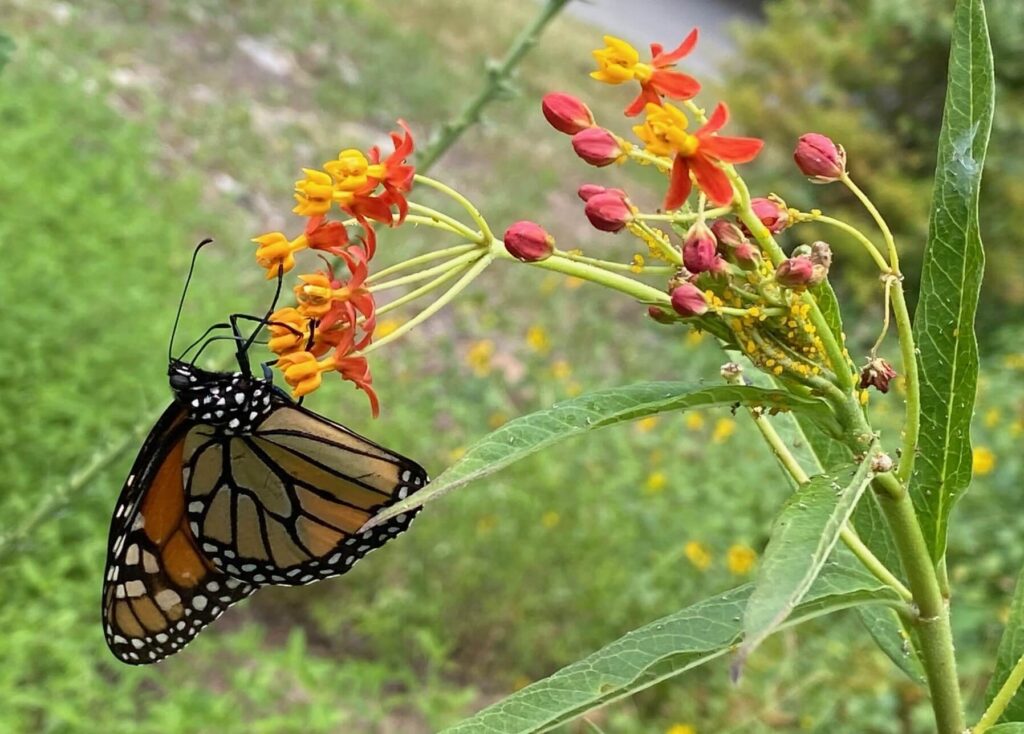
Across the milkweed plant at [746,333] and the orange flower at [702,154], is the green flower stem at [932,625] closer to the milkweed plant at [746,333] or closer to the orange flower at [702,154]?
the milkweed plant at [746,333]

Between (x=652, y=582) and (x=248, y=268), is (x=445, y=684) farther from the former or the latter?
(x=248, y=268)

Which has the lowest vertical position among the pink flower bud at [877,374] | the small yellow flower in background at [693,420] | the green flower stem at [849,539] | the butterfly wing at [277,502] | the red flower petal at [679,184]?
the small yellow flower in background at [693,420]

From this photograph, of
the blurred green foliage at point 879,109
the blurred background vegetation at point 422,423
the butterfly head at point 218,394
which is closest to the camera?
the butterfly head at point 218,394

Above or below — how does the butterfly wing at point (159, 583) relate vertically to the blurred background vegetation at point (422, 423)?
above

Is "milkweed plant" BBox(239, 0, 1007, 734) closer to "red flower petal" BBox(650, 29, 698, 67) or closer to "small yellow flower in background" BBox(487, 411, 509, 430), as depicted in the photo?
"red flower petal" BBox(650, 29, 698, 67)

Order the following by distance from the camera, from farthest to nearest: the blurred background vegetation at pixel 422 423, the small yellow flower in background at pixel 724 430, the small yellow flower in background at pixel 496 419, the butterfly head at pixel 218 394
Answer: the small yellow flower in background at pixel 496 419 → the small yellow flower in background at pixel 724 430 → the blurred background vegetation at pixel 422 423 → the butterfly head at pixel 218 394

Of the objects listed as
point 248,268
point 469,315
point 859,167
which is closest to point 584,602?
point 248,268

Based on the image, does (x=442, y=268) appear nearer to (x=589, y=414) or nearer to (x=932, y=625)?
(x=589, y=414)

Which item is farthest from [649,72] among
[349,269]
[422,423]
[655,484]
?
[422,423]

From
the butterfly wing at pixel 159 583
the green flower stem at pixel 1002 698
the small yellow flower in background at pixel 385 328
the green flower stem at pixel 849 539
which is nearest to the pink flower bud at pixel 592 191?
the green flower stem at pixel 849 539
